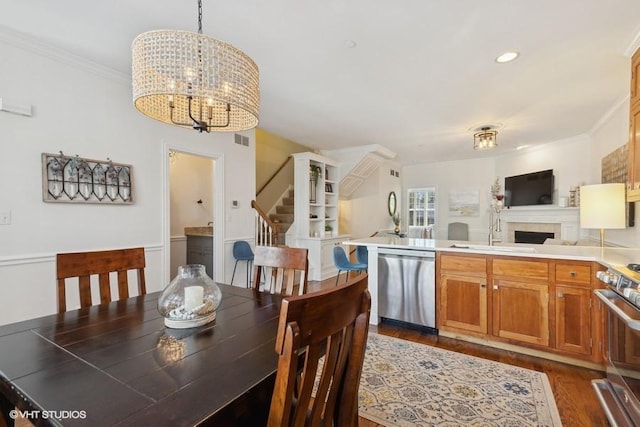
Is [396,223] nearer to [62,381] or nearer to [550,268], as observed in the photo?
[550,268]

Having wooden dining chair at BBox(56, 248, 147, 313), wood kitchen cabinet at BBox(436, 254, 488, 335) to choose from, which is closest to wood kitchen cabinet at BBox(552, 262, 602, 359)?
wood kitchen cabinet at BBox(436, 254, 488, 335)

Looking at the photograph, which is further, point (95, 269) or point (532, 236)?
point (532, 236)

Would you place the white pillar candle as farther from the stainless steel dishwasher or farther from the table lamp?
the table lamp

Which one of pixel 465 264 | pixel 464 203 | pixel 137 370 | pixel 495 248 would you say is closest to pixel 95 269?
pixel 137 370

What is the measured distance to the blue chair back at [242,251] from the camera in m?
4.25

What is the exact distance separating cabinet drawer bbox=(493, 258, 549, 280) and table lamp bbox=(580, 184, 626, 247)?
2.84 ft

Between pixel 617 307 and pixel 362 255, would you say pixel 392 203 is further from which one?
pixel 617 307

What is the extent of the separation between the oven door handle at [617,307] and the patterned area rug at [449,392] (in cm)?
74

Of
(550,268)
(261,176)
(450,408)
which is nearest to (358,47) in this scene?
(550,268)

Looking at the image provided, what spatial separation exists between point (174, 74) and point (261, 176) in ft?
16.3

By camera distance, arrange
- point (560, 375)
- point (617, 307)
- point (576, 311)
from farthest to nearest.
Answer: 1. point (576, 311)
2. point (560, 375)
3. point (617, 307)

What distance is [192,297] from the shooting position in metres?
1.34

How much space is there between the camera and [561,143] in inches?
228

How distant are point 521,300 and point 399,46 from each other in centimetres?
245
